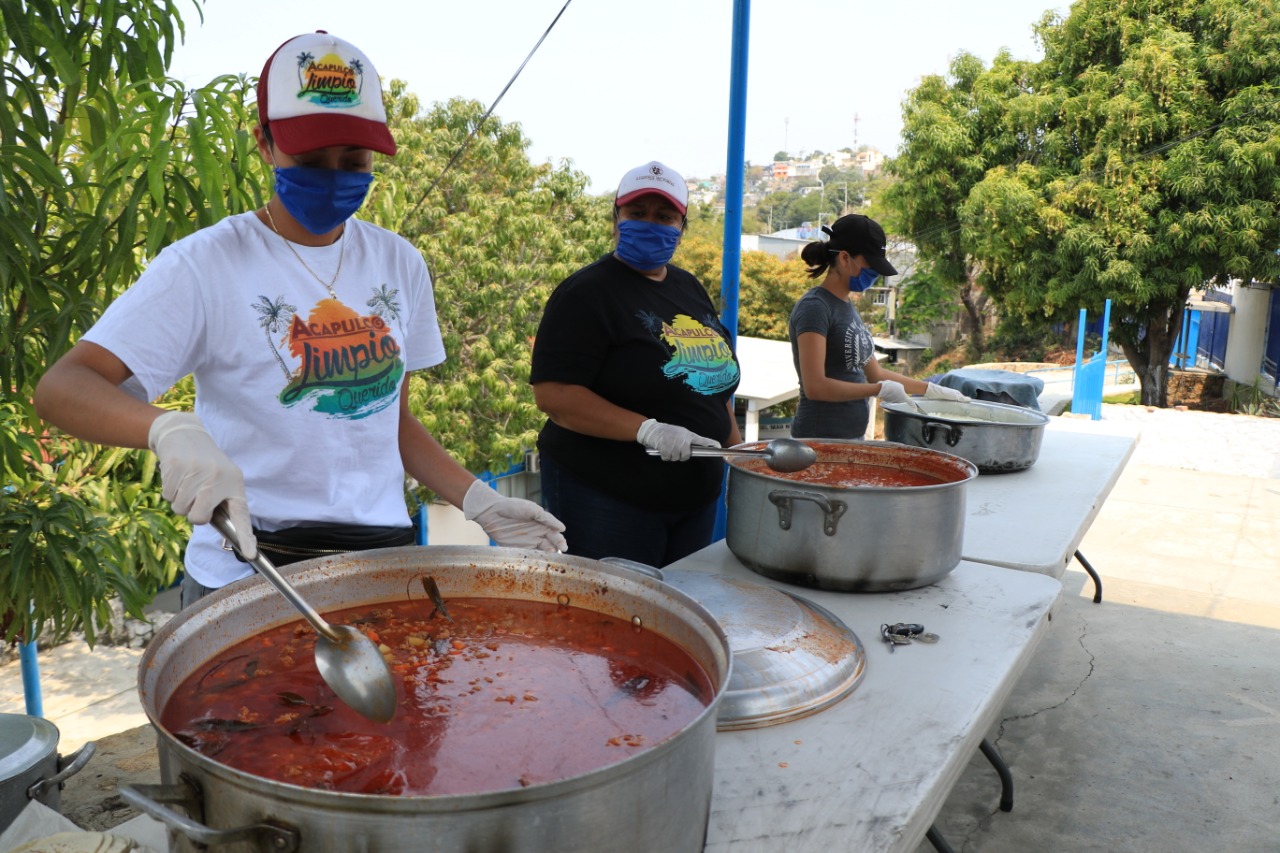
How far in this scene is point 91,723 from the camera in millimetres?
6992

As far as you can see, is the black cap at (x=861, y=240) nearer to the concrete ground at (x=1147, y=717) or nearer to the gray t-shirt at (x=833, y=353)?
the gray t-shirt at (x=833, y=353)

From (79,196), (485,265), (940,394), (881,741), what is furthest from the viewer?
(485,265)

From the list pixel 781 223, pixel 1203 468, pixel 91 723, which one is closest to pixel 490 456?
pixel 91 723

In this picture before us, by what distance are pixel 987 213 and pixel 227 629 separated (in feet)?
60.1

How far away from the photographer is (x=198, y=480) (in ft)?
3.77

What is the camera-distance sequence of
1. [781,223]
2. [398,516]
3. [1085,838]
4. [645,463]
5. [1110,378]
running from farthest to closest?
[781,223] → [1110,378] → [1085,838] → [645,463] → [398,516]

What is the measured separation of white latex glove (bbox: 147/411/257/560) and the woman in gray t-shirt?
8.07 ft

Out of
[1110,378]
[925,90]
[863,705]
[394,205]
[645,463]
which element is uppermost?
[925,90]


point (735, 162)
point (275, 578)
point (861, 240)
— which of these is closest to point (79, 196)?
point (275, 578)

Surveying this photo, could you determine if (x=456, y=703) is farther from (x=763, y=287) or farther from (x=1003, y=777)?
(x=763, y=287)

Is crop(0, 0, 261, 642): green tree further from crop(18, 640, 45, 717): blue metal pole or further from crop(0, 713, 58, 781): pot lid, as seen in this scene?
crop(18, 640, 45, 717): blue metal pole

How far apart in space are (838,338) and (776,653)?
2126 millimetres

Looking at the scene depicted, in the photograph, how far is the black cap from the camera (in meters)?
3.50

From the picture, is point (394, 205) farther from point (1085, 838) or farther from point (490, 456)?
point (490, 456)
